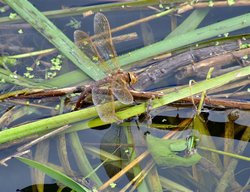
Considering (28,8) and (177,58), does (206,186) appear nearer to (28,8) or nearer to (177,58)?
(177,58)

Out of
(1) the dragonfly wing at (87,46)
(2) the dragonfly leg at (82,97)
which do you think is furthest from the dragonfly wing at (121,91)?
Result: (1) the dragonfly wing at (87,46)

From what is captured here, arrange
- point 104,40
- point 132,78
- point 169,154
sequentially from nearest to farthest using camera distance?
point 169,154 < point 132,78 < point 104,40

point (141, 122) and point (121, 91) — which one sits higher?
point (121, 91)

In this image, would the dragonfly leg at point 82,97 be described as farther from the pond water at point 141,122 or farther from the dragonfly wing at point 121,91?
the dragonfly wing at point 121,91

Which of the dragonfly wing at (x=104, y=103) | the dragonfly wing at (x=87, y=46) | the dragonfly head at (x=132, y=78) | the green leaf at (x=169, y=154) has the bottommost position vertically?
the green leaf at (x=169, y=154)

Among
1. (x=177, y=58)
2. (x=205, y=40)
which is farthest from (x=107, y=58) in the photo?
(x=205, y=40)

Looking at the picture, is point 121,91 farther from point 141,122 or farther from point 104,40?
point 104,40

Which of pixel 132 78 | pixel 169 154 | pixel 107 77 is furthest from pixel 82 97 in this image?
pixel 169 154
